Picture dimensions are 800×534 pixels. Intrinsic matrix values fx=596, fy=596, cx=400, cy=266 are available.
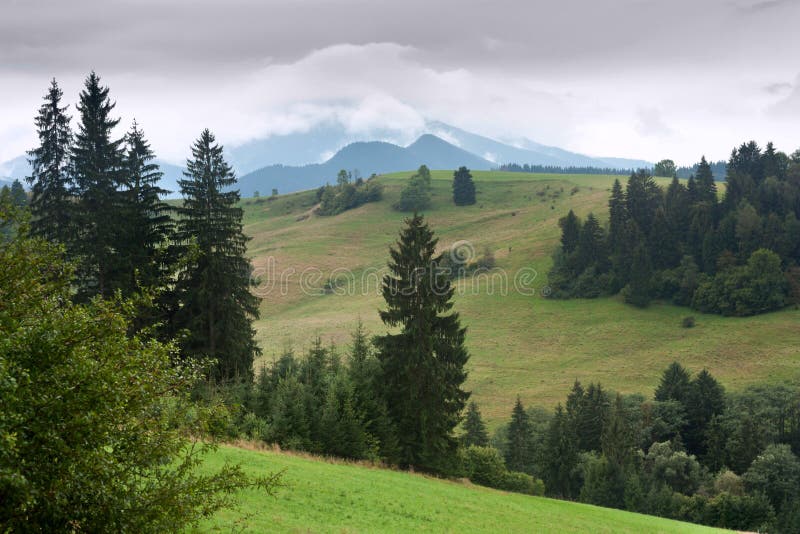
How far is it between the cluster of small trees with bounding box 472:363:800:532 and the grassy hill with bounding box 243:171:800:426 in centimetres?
678

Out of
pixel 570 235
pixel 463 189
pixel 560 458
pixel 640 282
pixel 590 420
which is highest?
pixel 463 189

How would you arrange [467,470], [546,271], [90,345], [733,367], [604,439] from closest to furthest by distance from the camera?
[90,345] < [467,470] < [604,439] < [733,367] < [546,271]

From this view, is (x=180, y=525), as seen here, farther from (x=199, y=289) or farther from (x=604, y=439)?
(x=604, y=439)

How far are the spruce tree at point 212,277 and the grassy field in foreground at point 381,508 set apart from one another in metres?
11.9

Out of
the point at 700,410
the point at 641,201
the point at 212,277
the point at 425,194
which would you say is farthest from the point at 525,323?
the point at 425,194

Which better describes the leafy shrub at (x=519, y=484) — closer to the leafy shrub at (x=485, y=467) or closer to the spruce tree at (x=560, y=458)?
the leafy shrub at (x=485, y=467)

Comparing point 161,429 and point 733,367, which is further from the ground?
point 161,429

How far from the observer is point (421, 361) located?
128 ft

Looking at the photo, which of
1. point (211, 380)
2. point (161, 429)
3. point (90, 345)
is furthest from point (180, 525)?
point (211, 380)

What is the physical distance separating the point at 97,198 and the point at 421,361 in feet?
75.9

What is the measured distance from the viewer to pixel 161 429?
937cm

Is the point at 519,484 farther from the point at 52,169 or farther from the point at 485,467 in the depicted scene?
the point at 52,169

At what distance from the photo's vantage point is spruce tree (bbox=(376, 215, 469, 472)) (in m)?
39.2

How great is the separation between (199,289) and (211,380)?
614cm
